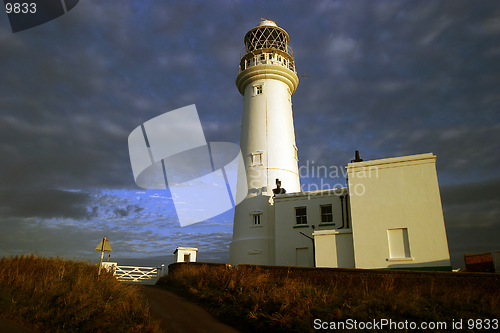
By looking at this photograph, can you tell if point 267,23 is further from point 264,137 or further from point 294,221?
point 294,221

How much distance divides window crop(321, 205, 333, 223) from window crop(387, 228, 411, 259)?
16.2 ft

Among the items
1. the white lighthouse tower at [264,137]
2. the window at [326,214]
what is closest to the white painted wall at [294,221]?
the window at [326,214]

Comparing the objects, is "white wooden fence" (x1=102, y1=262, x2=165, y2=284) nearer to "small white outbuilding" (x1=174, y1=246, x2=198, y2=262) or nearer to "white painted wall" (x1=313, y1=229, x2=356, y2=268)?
"small white outbuilding" (x1=174, y1=246, x2=198, y2=262)

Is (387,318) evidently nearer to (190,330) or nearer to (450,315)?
(450,315)

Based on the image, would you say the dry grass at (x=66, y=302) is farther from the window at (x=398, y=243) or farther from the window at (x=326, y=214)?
the window at (x=326, y=214)

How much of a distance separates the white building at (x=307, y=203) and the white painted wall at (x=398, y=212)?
45mm

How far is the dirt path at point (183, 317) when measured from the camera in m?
10.3

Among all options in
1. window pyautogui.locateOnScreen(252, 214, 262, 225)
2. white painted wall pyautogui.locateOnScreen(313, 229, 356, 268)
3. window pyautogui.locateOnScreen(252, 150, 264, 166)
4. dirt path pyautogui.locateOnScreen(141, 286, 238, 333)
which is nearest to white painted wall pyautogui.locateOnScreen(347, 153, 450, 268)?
white painted wall pyautogui.locateOnScreen(313, 229, 356, 268)

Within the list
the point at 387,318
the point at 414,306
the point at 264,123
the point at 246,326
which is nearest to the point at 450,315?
the point at 414,306

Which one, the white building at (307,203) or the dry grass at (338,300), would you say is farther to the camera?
the white building at (307,203)

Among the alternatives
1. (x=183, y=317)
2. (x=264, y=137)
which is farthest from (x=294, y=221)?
(x=183, y=317)

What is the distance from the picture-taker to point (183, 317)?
11.4m

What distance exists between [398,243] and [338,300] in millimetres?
7363

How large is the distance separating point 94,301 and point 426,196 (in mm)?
15689
